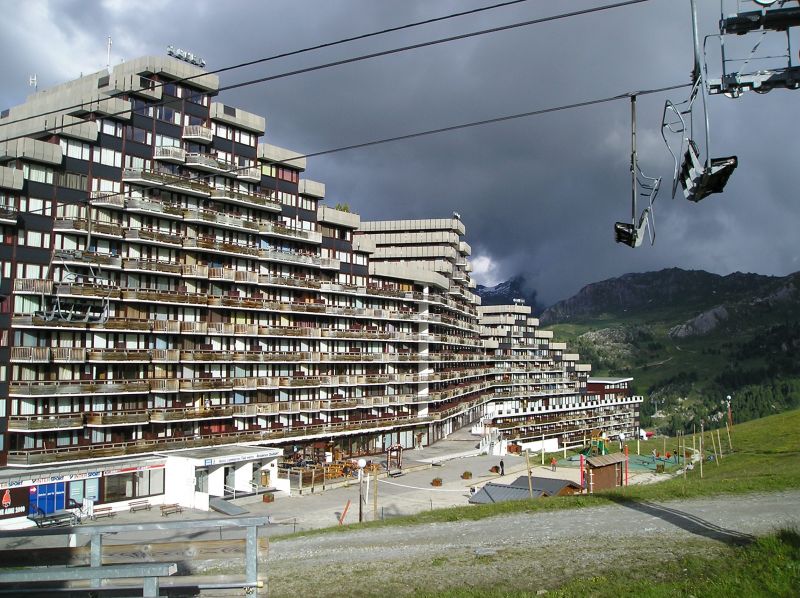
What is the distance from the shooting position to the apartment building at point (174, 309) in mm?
55438

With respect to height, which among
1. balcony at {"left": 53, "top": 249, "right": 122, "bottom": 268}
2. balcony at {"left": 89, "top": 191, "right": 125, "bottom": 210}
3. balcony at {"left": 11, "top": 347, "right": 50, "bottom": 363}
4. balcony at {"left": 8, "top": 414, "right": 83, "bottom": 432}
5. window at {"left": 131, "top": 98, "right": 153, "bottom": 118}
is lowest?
balcony at {"left": 8, "top": 414, "right": 83, "bottom": 432}

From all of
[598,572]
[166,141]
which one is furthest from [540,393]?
[598,572]

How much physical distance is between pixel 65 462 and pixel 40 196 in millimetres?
21424

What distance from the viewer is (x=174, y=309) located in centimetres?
6662

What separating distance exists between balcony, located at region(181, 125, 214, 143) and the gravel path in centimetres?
4975

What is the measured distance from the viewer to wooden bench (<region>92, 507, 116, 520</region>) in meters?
48.6

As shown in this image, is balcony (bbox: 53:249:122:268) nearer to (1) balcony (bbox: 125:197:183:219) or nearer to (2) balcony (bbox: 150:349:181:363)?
(1) balcony (bbox: 125:197:183:219)

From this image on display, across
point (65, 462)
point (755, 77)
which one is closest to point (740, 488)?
point (755, 77)

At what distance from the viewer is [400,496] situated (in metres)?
55.9

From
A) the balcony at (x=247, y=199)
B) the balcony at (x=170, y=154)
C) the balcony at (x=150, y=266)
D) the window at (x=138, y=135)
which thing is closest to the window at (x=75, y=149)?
the window at (x=138, y=135)

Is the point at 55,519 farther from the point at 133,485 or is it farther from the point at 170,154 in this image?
the point at 170,154

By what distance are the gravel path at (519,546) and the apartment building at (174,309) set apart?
26.2 metres

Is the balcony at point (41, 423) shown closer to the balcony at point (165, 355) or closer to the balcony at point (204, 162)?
the balcony at point (165, 355)

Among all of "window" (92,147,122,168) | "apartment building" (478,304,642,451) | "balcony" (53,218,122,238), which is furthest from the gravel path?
"apartment building" (478,304,642,451)
